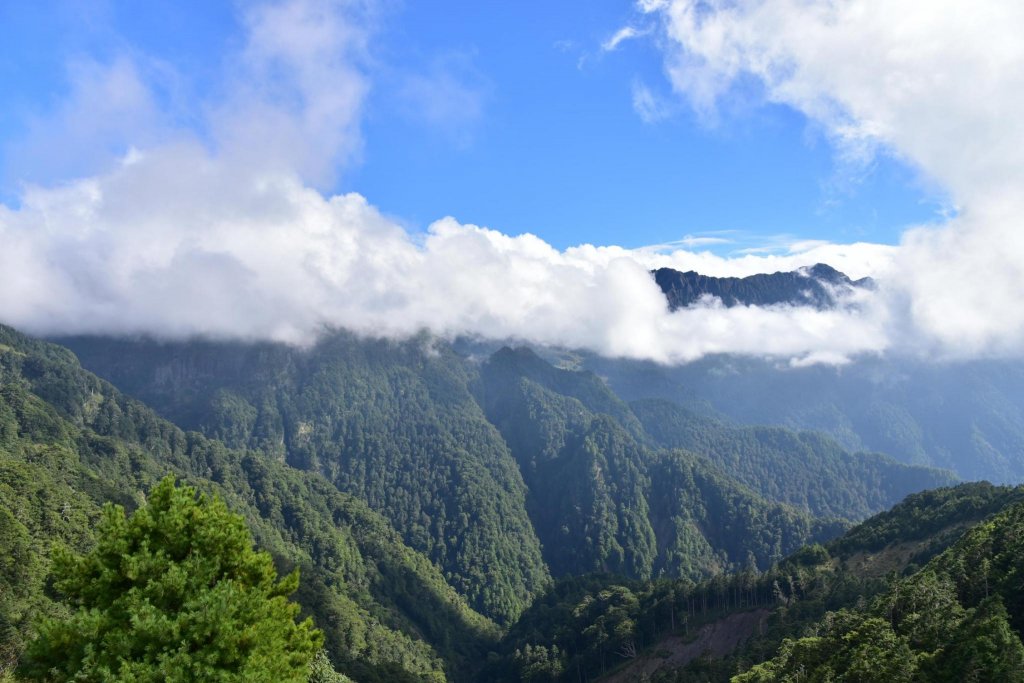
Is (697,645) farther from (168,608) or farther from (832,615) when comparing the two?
(168,608)

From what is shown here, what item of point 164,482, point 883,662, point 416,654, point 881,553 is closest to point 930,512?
point 881,553

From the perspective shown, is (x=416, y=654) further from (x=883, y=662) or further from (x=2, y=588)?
(x=883, y=662)

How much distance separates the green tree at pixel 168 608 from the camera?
2117 cm

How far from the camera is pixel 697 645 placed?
13088 cm

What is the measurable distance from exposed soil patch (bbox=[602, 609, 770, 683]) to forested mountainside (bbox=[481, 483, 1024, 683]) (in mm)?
329

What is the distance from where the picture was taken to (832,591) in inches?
4776

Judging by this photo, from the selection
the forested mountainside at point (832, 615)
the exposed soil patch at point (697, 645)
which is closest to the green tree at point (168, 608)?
the forested mountainside at point (832, 615)

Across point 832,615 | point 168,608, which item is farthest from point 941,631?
point 168,608

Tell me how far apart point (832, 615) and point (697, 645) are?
42618mm

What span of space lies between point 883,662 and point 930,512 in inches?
4318

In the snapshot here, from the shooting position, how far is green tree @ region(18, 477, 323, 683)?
21172mm

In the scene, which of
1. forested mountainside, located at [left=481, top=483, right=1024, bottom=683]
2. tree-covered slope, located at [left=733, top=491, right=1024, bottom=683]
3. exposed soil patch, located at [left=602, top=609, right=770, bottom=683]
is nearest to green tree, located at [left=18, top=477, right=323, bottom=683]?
tree-covered slope, located at [left=733, top=491, right=1024, bottom=683]

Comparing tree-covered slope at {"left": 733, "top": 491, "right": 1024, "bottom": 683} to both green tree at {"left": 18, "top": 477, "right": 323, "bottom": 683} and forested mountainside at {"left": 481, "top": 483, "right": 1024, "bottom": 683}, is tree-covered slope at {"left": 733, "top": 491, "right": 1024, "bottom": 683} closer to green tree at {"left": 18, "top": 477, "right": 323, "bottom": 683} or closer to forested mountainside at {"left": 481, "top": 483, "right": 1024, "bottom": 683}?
forested mountainside at {"left": 481, "top": 483, "right": 1024, "bottom": 683}

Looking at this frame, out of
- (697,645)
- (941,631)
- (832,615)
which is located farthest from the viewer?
(697,645)
